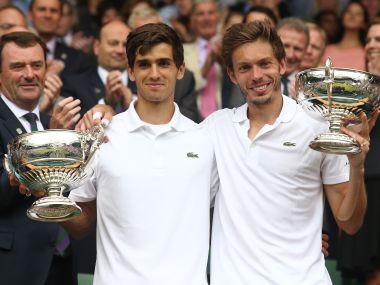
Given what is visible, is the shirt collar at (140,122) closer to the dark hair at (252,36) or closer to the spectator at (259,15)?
the dark hair at (252,36)

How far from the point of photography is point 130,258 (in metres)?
6.00

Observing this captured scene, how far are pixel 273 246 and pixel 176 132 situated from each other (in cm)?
83

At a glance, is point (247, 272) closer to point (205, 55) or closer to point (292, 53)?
point (292, 53)

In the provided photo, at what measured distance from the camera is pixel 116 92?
854cm

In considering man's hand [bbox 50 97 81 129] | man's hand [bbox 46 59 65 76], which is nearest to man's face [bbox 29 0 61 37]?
man's hand [bbox 46 59 65 76]

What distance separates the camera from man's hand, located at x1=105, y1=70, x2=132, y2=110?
845 cm

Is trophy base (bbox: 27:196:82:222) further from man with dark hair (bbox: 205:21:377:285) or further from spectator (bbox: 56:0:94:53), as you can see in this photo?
spectator (bbox: 56:0:94:53)

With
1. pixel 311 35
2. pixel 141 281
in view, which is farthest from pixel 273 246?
pixel 311 35

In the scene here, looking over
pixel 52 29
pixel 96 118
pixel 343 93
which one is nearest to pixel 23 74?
pixel 96 118

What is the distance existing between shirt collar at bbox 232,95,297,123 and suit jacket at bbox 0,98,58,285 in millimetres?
1417

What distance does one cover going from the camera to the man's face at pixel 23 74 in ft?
24.0

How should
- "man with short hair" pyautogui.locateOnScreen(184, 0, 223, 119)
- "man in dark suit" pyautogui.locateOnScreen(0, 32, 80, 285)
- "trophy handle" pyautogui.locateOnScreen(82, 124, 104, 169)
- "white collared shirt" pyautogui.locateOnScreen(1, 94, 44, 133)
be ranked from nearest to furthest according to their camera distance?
"trophy handle" pyautogui.locateOnScreen(82, 124, 104, 169), "man in dark suit" pyautogui.locateOnScreen(0, 32, 80, 285), "white collared shirt" pyautogui.locateOnScreen(1, 94, 44, 133), "man with short hair" pyautogui.locateOnScreen(184, 0, 223, 119)

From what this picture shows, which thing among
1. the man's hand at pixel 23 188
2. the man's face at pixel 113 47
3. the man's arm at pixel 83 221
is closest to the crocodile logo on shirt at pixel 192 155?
the man's arm at pixel 83 221

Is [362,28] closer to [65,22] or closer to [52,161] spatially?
[65,22]
